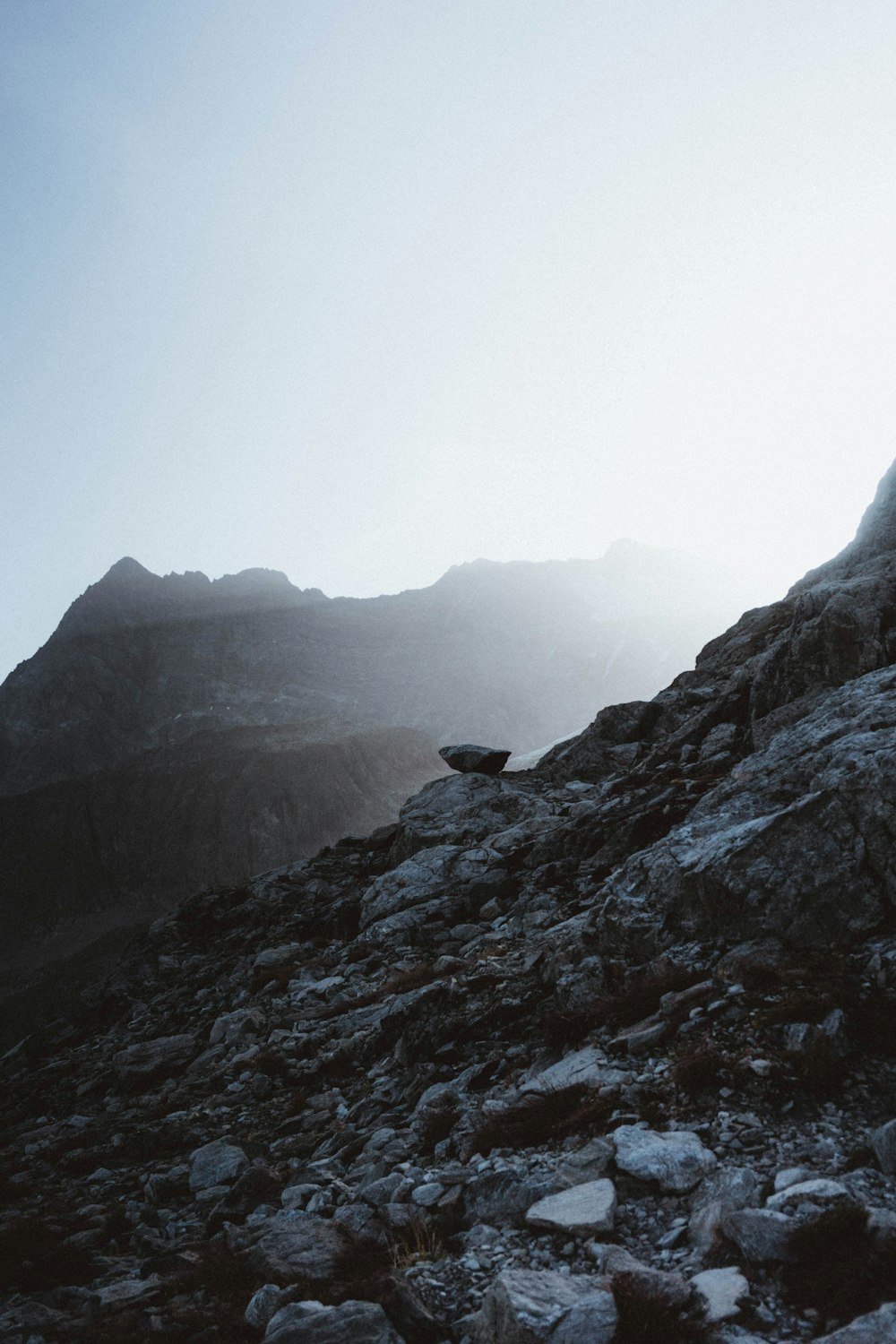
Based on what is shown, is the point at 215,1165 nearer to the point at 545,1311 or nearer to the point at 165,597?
the point at 545,1311

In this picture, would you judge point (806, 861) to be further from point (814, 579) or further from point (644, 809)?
point (814, 579)

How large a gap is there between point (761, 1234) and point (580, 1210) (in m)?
1.65

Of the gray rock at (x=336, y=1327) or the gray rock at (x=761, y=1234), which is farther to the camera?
the gray rock at (x=336, y=1327)

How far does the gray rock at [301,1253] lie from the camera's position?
6.91 meters

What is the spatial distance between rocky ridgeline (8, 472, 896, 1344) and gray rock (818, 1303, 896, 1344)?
0.01 m

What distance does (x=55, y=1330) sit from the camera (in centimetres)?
760

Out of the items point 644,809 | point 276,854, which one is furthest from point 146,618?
point 644,809

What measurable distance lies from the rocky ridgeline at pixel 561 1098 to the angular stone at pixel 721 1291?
0.02 metres

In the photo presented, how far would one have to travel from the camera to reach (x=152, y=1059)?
706 inches

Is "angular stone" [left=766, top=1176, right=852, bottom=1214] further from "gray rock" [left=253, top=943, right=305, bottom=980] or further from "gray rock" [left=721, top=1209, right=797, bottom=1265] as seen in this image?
"gray rock" [left=253, top=943, right=305, bottom=980]

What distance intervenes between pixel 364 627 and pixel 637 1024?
173608 mm

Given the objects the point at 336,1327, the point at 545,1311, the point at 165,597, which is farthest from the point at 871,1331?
the point at 165,597

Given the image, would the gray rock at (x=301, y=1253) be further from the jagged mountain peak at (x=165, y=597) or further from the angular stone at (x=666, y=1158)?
the jagged mountain peak at (x=165, y=597)

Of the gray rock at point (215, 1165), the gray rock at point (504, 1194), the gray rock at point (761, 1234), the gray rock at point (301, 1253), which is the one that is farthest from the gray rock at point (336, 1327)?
the gray rock at point (215, 1165)
